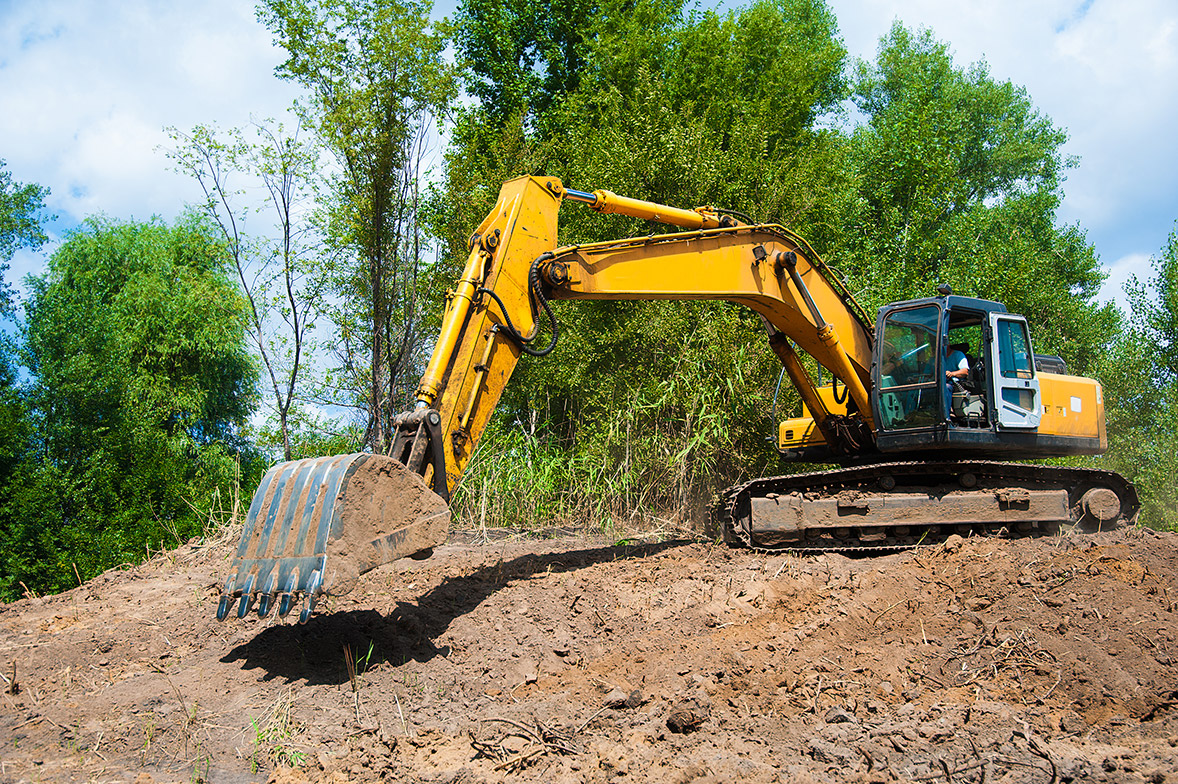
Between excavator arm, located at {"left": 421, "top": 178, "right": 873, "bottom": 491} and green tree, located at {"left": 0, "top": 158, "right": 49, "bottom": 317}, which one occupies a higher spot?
green tree, located at {"left": 0, "top": 158, "right": 49, "bottom": 317}

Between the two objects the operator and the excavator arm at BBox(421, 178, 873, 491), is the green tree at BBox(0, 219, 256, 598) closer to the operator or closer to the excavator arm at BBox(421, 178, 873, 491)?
the excavator arm at BBox(421, 178, 873, 491)

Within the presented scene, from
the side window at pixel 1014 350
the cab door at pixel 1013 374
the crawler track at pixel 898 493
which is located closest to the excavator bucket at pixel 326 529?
the crawler track at pixel 898 493

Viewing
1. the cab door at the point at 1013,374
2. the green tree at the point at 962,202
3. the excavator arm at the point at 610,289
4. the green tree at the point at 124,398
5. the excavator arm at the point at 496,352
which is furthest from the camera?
the green tree at the point at 962,202

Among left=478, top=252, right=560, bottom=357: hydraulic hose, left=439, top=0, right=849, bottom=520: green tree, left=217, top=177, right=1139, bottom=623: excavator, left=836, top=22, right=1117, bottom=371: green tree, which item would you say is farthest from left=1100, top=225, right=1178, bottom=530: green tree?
left=478, top=252, right=560, bottom=357: hydraulic hose

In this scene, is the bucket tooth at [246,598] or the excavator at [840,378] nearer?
the bucket tooth at [246,598]

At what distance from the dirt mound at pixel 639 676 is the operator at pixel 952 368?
1362 mm

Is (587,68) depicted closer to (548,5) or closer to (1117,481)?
(548,5)

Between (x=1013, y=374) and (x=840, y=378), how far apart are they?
1.54 meters

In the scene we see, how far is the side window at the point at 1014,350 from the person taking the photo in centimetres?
721

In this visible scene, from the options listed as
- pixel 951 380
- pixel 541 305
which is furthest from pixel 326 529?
pixel 951 380

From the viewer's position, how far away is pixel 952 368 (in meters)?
7.21

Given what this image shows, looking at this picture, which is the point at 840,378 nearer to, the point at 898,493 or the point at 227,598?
the point at 898,493

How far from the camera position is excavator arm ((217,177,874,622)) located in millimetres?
4246

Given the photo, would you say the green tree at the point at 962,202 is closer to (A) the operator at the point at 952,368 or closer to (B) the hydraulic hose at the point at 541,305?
(A) the operator at the point at 952,368
